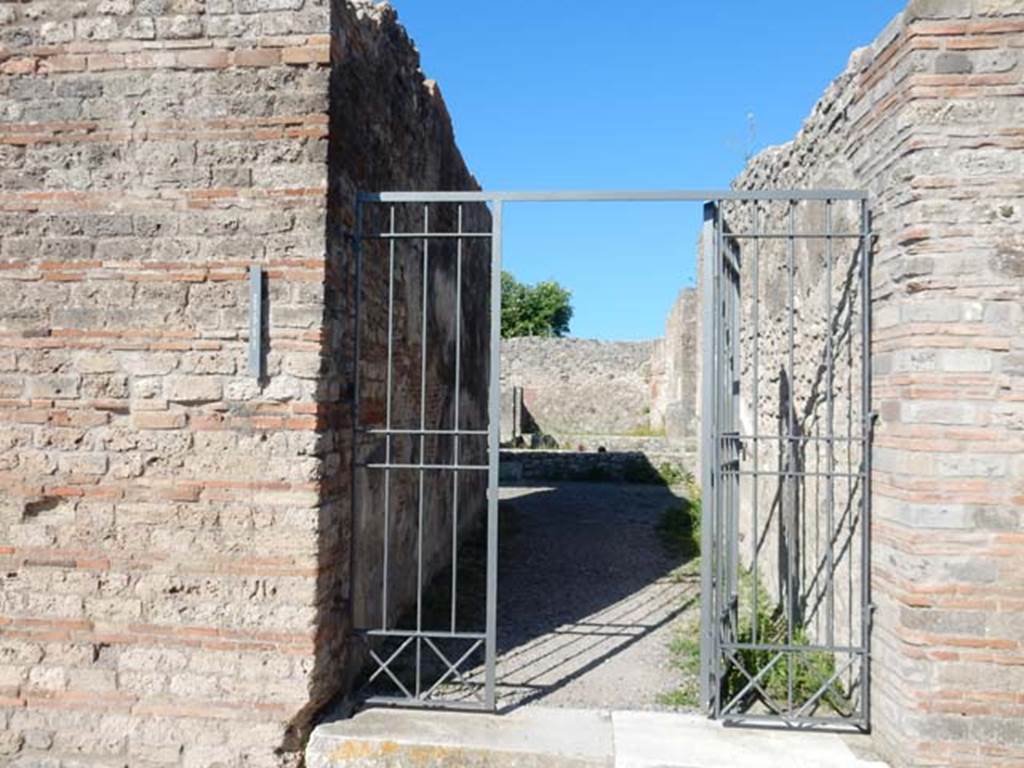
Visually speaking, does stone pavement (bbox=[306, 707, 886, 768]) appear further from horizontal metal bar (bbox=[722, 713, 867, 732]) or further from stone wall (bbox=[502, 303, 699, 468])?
stone wall (bbox=[502, 303, 699, 468])

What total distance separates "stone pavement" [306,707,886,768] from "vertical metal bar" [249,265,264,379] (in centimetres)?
183

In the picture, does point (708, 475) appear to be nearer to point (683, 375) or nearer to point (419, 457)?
point (419, 457)

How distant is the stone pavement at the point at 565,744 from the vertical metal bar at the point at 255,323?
1.83m

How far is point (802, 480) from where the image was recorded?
5293 millimetres

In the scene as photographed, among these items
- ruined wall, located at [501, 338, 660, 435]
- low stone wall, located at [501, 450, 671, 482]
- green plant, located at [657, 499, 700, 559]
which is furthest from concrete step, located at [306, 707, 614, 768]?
ruined wall, located at [501, 338, 660, 435]

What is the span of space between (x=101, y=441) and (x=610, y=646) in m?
3.46

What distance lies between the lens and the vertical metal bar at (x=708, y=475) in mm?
3930

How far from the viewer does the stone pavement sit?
3.46m

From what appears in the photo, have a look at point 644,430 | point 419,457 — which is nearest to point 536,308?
point 644,430

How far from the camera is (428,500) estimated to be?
6590 millimetres

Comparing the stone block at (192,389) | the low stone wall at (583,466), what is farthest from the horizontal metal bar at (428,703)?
the low stone wall at (583,466)

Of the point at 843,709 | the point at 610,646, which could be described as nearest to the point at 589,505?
the point at 610,646

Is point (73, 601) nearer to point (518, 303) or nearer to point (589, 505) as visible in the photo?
point (589, 505)

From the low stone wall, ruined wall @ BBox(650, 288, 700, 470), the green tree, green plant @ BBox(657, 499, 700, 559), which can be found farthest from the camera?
the green tree
